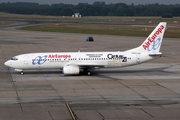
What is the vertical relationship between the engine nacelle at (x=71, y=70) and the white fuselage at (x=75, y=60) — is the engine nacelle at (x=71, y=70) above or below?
below

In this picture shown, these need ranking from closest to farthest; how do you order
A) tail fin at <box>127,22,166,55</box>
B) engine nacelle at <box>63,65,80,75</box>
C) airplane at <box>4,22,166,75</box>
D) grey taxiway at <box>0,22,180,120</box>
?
grey taxiway at <box>0,22,180,120</box>, engine nacelle at <box>63,65,80,75</box>, airplane at <box>4,22,166,75</box>, tail fin at <box>127,22,166,55</box>

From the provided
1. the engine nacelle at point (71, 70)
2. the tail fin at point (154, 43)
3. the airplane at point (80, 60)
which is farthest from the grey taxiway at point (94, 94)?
the tail fin at point (154, 43)

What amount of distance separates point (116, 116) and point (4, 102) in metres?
11.1

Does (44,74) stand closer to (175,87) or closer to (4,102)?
(4,102)

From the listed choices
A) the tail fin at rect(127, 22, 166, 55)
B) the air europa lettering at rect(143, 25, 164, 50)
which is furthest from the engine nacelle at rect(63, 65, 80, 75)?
the air europa lettering at rect(143, 25, 164, 50)

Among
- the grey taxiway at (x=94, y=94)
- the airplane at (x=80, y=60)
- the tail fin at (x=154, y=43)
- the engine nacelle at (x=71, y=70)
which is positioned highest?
the tail fin at (x=154, y=43)

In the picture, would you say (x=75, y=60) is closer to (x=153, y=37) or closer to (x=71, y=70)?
(x=71, y=70)

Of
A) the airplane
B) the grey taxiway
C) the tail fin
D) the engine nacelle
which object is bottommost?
the grey taxiway

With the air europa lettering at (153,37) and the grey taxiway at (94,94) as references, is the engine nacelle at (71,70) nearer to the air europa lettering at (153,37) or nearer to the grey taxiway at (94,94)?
the grey taxiway at (94,94)

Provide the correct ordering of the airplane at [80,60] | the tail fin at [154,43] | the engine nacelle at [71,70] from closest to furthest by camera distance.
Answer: the engine nacelle at [71,70] < the airplane at [80,60] < the tail fin at [154,43]

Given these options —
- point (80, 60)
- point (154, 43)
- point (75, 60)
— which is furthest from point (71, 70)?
point (154, 43)

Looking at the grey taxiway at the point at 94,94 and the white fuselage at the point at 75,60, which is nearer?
the grey taxiway at the point at 94,94

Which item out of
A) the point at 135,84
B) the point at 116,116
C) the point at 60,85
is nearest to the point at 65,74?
the point at 60,85

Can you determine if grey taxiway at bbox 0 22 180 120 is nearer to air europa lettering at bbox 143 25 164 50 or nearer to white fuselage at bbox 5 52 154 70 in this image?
white fuselage at bbox 5 52 154 70
